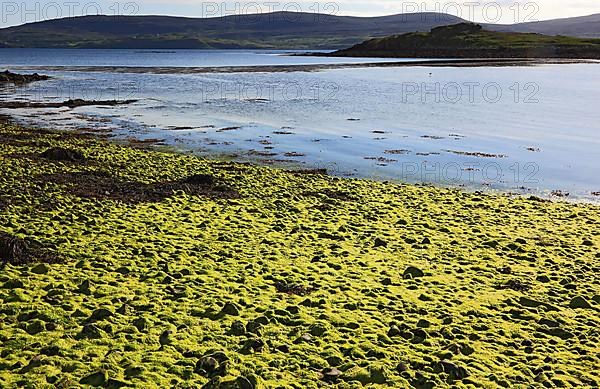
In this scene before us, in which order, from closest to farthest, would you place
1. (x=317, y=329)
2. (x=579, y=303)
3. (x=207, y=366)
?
(x=207, y=366) < (x=317, y=329) < (x=579, y=303)

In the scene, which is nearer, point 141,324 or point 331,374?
point 331,374

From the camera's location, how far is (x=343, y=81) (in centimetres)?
9494

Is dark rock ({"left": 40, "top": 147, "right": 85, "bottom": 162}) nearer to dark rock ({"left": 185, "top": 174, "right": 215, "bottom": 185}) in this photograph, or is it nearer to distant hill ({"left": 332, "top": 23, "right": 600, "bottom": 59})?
dark rock ({"left": 185, "top": 174, "right": 215, "bottom": 185})

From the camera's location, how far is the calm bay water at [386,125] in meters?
30.4

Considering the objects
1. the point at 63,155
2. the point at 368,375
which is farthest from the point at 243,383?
the point at 63,155

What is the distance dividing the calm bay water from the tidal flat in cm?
663

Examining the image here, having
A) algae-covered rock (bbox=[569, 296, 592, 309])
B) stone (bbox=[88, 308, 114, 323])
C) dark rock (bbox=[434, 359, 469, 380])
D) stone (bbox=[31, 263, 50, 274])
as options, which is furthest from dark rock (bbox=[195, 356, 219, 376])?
algae-covered rock (bbox=[569, 296, 592, 309])

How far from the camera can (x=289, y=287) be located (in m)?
13.6

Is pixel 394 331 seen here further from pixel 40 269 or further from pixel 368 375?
pixel 40 269

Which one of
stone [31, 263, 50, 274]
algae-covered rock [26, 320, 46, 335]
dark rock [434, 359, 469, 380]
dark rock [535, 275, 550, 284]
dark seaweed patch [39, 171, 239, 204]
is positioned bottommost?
dark rock [434, 359, 469, 380]

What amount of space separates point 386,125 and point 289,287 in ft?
115

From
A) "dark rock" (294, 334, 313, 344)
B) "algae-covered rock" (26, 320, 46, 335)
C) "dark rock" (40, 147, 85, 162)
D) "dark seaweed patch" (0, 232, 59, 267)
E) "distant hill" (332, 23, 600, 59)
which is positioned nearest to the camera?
"algae-covered rock" (26, 320, 46, 335)

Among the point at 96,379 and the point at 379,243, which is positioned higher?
the point at 379,243

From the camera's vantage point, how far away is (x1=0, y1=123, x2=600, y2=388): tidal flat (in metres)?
9.95
